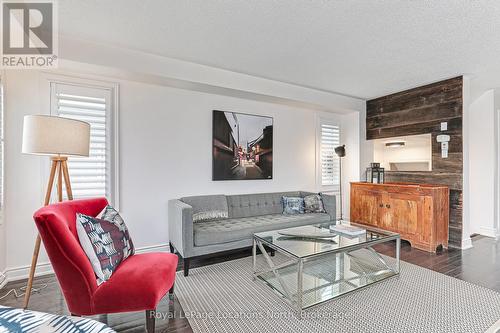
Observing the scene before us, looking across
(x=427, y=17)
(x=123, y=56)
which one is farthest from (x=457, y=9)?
(x=123, y=56)

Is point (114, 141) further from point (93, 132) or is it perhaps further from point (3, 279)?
point (3, 279)

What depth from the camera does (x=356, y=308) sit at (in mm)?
2064

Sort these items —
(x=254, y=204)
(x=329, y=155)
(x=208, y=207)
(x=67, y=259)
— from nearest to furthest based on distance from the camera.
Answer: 1. (x=67, y=259)
2. (x=208, y=207)
3. (x=254, y=204)
4. (x=329, y=155)

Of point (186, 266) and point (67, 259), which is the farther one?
point (186, 266)

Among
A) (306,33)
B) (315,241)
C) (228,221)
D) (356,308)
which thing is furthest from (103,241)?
(306,33)

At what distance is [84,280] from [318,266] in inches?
91.6

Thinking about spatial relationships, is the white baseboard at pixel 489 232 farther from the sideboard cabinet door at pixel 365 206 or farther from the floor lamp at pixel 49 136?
the floor lamp at pixel 49 136

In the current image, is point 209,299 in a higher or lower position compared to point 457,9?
lower

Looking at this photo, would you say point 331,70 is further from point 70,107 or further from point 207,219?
point 70,107

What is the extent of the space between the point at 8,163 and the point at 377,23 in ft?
12.8

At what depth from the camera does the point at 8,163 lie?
2.58 m

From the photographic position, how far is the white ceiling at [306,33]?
2.06 metres

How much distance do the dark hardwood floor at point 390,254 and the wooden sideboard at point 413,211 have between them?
20cm

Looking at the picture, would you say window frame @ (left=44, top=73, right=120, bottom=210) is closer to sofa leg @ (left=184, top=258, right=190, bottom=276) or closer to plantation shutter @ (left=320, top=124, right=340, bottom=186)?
sofa leg @ (left=184, top=258, right=190, bottom=276)
